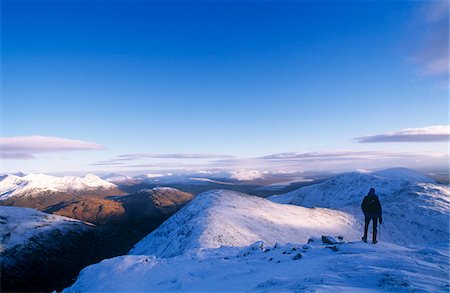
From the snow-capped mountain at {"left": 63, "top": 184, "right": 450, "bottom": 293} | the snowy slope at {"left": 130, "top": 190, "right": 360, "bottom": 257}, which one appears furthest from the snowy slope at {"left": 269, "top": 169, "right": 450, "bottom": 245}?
the snow-capped mountain at {"left": 63, "top": 184, "right": 450, "bottom": 293}

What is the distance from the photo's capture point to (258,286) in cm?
1243

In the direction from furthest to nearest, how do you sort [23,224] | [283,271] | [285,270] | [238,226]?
[23,224], [238,226], [285,270], [283,271]

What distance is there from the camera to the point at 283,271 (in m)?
14.7

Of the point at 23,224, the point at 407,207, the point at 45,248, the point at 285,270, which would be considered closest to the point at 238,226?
the point at 285,270

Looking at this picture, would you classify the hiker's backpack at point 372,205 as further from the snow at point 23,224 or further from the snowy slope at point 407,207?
the snow at point 23,224

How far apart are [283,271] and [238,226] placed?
1855 inches

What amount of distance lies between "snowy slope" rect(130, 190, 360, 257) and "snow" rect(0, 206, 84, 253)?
180 feet

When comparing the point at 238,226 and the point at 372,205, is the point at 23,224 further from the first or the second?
the point at 372,205

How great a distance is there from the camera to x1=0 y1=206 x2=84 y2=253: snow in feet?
331

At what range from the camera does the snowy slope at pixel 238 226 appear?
173ft

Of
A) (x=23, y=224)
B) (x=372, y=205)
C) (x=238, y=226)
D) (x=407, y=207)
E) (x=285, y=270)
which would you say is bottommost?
(x=23, y=224)

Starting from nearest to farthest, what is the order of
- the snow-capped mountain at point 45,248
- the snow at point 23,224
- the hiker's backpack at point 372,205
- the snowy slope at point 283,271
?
the snowy slope at point 283,271 < the hiker's backpack at point 372,205 < the snow-capped mountain at point 45,248 < the snow at point 23,224

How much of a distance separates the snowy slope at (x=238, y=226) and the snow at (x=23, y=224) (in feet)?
180

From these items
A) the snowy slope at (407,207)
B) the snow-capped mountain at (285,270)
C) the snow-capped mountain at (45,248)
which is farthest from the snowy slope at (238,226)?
the snow-capped mountain at (45,248)
